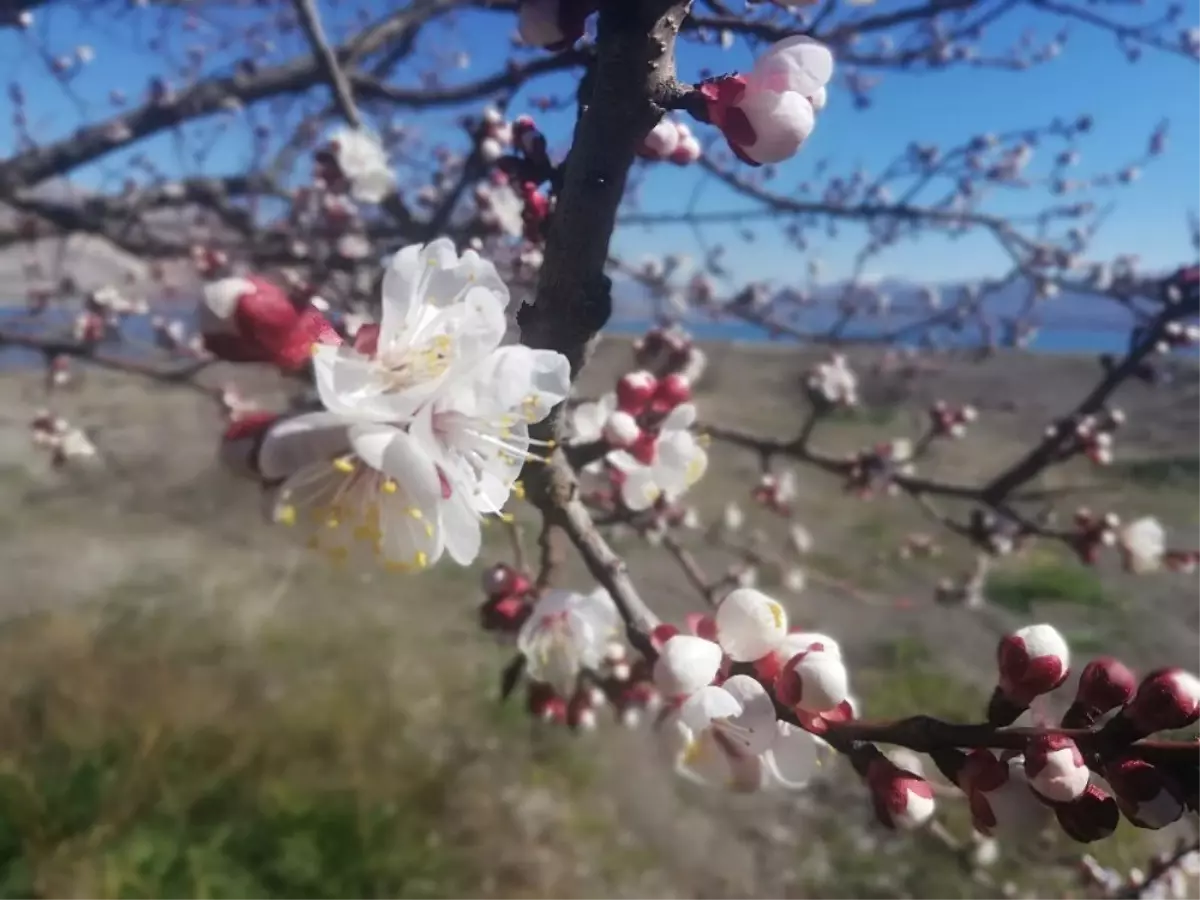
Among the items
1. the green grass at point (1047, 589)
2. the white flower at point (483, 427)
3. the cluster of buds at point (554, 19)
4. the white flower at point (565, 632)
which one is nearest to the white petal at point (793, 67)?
the cluster of buds at point (554, 19)

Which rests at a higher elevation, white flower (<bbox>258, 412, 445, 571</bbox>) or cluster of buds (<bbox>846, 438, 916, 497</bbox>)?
white flower (<bbox>258, 412, 445, 571</bbox>)

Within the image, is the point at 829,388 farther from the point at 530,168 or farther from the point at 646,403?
the point at 530,168

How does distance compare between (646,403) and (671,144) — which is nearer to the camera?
(671,144)

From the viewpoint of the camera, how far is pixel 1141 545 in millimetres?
2262

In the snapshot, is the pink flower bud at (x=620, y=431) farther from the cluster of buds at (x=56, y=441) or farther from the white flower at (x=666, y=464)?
the cluster of buds at (x=56, y=441)

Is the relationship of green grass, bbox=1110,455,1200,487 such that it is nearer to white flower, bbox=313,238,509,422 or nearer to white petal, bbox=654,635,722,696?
white petal, bbox=654,635,722,696

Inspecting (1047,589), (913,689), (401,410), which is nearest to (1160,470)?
(1047,589)

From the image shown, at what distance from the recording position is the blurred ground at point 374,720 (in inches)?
116

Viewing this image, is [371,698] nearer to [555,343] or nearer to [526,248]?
[526,248]

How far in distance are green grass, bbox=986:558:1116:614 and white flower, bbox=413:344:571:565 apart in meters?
5.52

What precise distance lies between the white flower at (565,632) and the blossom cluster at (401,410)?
11.3 inches

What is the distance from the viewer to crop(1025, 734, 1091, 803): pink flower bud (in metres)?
0.52

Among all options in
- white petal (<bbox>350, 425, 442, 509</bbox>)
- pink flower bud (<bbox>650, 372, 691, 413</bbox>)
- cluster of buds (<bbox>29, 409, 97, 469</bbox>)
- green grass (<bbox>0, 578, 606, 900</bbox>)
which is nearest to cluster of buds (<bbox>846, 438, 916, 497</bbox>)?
pink flower bud (<bbox>650, 372, 691, 413</bbox>)

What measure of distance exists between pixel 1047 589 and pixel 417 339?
19.2ft
